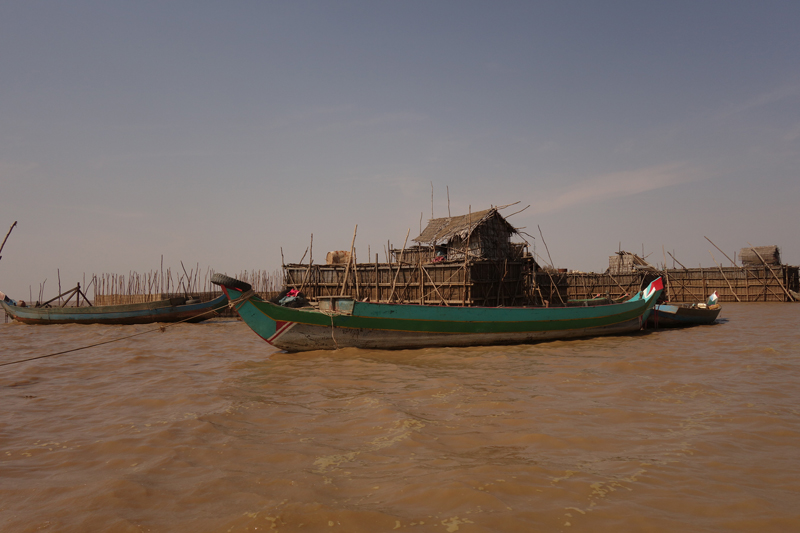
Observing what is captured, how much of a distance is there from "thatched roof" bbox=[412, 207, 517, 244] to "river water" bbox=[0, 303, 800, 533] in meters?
10.9

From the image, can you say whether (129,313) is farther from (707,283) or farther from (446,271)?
(707,283)

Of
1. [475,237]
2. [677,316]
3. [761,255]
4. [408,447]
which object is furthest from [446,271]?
[761,255]

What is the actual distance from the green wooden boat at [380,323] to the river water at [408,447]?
138 centimetres

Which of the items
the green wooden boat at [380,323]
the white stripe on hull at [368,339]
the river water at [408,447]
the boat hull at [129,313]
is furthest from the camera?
the boat hull at [129,313]

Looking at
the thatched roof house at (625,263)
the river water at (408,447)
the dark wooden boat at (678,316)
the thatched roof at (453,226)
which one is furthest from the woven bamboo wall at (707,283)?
the river water at (408,447)

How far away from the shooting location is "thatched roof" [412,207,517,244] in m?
19.0

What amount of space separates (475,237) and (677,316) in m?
7.96

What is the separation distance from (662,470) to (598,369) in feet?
15.1

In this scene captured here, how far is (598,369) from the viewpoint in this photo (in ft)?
26.1

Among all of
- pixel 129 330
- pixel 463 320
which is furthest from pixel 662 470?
pixel 129 330

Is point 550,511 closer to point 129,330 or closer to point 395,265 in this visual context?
point 395,265

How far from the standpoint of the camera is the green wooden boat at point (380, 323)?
31.7 ft

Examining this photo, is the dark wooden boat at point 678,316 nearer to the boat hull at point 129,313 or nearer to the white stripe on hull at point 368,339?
the white stripe on hull at point 368,339

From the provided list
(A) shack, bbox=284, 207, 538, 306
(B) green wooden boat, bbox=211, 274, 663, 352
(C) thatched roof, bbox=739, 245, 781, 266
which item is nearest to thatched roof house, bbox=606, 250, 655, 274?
(C) thatched roof, bbox=739, 245, 781, 266
